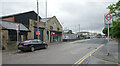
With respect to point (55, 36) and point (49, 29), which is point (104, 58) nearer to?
point (49, 29)

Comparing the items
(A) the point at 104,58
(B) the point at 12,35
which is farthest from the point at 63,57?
(B) the point at 12,35

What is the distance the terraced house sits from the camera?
1444 cm

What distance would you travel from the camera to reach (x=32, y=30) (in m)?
20.8

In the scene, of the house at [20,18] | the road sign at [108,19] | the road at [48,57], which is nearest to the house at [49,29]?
the house at [20,18]

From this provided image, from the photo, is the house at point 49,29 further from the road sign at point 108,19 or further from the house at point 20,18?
the road sign at point 108,19

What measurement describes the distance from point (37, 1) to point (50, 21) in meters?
10.3

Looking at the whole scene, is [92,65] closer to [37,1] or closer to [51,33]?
[37,1]

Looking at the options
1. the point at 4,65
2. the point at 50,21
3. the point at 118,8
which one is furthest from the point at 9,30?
the point at 118,8

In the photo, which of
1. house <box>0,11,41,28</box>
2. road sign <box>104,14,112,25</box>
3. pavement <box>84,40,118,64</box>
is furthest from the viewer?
house <box>0,11,41,28</box>

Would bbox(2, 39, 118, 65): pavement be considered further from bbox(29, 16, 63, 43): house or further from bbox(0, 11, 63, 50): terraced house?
bbox(29, 16, 63, 43): house

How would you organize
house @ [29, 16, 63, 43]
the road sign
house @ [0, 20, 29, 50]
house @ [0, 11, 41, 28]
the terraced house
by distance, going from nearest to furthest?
1. the road sign
2. house @ [0, 20, 29, 50]
3. the terraced house
4. house @ [0, 11, 41, 28]
5. house @ [29, 16, 63, 43]

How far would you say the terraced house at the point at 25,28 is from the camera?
47.4 feet

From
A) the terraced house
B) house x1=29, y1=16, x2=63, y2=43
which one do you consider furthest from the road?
house x1=29, y1=16, x2=63, y2=43

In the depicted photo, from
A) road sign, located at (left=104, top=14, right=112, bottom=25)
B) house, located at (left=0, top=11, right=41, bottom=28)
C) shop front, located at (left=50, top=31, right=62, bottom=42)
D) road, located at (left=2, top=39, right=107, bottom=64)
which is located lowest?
road, located at (left=2, top=39, right=107, bottom=64)
